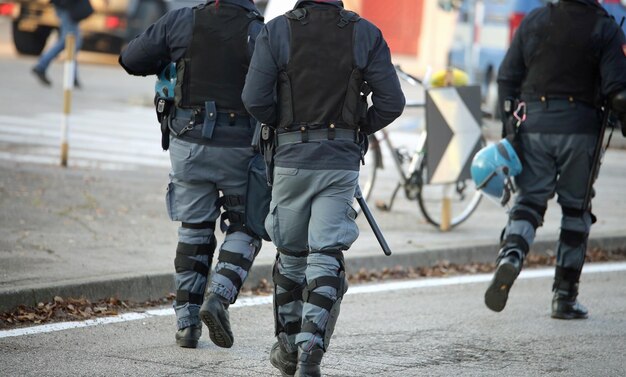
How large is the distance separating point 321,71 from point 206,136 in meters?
0.90

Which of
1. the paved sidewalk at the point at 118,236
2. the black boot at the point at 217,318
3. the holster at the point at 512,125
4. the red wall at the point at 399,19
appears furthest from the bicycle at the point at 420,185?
the red wall at the point at 399,19

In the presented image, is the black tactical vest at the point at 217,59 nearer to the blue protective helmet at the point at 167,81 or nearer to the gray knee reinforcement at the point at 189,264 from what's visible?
the blue protective helmet at the point at 167,81

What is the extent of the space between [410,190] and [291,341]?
4.56 metres

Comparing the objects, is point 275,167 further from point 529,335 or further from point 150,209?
point 150,209

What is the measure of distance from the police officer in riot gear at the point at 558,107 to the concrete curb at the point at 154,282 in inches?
62.7

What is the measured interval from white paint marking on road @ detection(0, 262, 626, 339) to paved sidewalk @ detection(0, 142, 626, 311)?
0.31m

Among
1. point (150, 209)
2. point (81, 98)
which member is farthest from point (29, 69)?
point (150, 209)

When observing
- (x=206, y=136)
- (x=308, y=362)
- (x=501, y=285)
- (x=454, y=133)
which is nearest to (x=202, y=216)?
(x=206, y=136)

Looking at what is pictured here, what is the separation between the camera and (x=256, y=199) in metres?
6.22

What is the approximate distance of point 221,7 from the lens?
243 inches

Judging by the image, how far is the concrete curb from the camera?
22.8ft

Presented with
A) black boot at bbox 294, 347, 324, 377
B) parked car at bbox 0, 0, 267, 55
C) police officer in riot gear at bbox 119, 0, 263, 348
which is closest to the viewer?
black boot at bbox 294, 347, 324, 377

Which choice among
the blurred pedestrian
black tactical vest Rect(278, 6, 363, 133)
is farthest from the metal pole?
the blurred pedestrian

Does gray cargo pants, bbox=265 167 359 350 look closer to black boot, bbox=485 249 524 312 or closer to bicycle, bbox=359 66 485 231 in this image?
black boot, bbox=485 249 524 312
